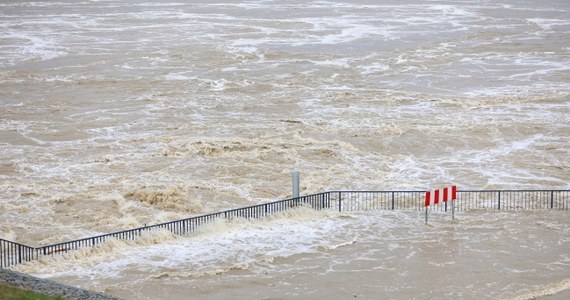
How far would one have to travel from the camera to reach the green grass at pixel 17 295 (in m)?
16.7

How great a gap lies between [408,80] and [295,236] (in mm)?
29127

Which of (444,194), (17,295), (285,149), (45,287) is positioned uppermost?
(17,295)

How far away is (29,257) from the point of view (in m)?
23.1

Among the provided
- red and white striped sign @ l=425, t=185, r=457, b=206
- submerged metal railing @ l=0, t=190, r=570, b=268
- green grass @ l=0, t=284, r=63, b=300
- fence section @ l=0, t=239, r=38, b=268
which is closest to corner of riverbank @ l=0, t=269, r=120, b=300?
green grass @ l=0, t=284, r=63, b=300

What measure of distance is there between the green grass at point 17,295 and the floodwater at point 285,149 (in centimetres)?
397

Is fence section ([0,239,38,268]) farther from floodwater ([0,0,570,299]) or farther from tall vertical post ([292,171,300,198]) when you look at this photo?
tall vertical post ([292,171,300,198])

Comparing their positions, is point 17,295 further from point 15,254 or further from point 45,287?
point 15,254

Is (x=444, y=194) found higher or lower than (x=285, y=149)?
higher

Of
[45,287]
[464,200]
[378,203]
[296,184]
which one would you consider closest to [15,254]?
[45,287]

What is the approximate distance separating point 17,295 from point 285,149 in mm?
20852

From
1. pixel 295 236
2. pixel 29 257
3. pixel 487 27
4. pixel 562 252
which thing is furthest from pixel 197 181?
pixel 487 27

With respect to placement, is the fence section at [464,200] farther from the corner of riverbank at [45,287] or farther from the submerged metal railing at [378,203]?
the corner of riverbank at [45,287]

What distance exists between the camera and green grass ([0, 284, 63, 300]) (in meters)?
16.7

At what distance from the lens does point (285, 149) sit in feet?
121
